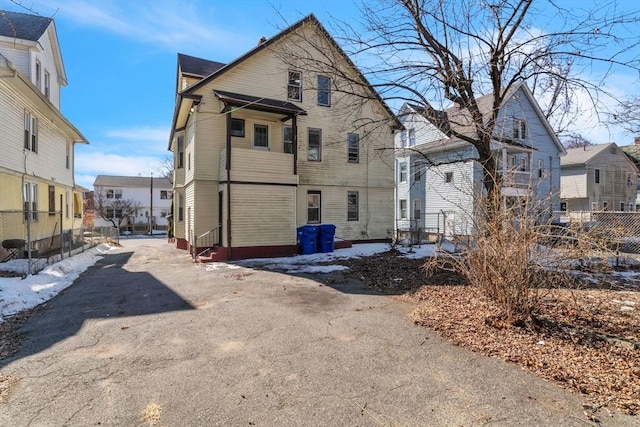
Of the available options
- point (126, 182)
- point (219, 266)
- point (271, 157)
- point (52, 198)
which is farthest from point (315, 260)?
point (126, 182)

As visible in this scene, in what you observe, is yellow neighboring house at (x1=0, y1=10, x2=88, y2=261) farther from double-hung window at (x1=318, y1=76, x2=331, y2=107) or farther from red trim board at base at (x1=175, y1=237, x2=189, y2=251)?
double-hung window at (x1=318, y1=76, x2=331, y2=107)

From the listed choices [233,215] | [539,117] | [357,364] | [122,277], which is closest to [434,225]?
[539,117]

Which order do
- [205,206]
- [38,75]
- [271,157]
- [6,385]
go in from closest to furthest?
1. [6,385]
2. [271,157]
3. [205,206]
4. [38,75]

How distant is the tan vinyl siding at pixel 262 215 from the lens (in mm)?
13812

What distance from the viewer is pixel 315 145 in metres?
17.3

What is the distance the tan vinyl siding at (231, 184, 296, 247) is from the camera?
1381cm

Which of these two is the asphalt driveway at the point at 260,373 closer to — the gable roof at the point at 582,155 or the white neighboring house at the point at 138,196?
the gable roof at the point at 582,155

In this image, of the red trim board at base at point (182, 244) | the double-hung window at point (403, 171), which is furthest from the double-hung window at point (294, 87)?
the double-hung window at point (403, 171)

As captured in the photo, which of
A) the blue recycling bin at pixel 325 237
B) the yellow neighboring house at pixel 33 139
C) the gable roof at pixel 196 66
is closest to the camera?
the yellow neighboring house at pixel 33 139

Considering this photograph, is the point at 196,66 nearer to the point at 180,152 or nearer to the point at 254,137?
the point at 180,152

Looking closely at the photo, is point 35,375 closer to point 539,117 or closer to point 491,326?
point 491,326

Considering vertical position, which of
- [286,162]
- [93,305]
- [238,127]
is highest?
[238,127]

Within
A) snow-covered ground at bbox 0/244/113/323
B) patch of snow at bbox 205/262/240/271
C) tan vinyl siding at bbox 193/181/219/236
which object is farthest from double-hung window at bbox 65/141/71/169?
patch of snow at bbox 205/262/240/271

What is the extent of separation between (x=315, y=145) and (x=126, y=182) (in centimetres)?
4428
